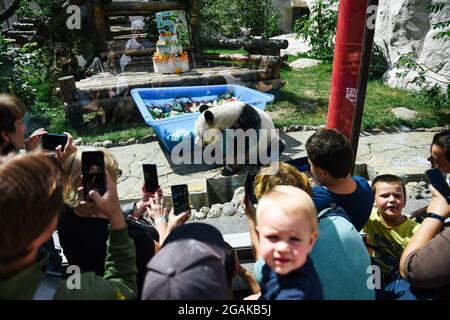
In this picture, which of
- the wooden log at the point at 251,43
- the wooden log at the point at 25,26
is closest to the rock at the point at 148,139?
the wooden log at the point at 251,43

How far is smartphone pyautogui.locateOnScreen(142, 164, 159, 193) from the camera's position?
5.82 feet

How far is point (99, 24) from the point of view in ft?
27.0

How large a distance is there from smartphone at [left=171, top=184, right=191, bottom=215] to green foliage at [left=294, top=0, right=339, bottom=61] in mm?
A: 8856

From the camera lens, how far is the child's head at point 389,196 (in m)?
1.75

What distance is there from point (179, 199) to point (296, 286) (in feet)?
2.74

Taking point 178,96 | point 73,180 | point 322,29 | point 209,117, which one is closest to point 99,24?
point 178,96

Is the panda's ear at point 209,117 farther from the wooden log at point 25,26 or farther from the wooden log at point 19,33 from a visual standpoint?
the wooden log at point 25,26

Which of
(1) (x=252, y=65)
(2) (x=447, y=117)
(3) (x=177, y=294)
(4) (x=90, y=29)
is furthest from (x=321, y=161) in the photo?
(4) (x=90, y=29)

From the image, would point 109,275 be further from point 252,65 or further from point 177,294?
point 252,65

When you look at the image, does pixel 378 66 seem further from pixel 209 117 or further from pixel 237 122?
pixel 209 117

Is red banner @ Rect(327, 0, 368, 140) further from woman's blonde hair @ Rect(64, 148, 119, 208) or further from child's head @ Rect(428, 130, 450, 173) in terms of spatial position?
woman's blonde hair @ Rect(64, 148, 119, 208)

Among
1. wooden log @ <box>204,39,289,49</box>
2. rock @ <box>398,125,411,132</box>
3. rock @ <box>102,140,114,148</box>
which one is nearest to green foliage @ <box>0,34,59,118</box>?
rock @ <box>102,140,114,148</box>

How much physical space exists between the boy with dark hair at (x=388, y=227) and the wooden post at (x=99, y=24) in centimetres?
788

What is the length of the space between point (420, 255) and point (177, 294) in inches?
35.1
